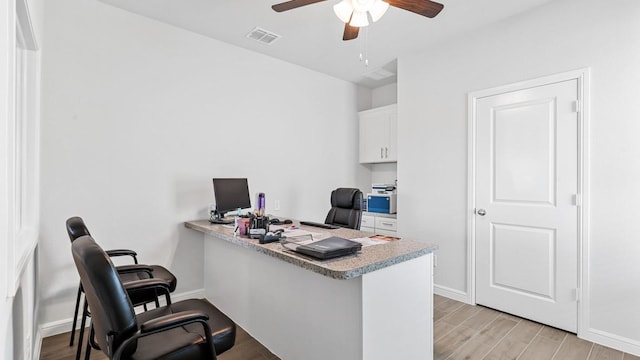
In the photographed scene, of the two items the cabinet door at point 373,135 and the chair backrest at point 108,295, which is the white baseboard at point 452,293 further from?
the chair backrest at point 108,295

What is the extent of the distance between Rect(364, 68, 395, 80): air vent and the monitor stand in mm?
2880

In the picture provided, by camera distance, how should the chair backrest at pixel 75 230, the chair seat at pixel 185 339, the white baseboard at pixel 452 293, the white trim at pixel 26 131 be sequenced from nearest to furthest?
1. the chair seat at pixel 185 339
2. the white trim at pixel 26 131
3. the chair backrest at pixel 75 230
4. the white baseboard at pixel 452 293

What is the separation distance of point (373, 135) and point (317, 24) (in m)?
2.04

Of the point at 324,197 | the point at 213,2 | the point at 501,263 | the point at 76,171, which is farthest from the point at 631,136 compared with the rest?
the point at 76,171

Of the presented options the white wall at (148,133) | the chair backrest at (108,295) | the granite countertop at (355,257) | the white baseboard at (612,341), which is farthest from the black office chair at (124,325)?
the white baseboard at (612,341)

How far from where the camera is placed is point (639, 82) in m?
2.35

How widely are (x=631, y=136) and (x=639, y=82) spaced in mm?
399

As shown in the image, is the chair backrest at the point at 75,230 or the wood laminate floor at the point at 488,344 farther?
the wood laminate floor at the point at 488,344

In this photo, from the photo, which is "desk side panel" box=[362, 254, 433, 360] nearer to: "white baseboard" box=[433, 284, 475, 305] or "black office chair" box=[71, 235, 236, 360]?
"black office chair" box=[71, 235, 236, 360]

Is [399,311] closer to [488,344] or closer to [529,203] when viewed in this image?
[488,344]

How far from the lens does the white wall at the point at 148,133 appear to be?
2.58 metres

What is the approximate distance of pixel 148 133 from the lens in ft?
9.87

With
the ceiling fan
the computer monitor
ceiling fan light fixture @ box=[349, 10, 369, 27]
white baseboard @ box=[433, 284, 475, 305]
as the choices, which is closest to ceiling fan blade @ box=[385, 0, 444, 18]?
the ceiling fan

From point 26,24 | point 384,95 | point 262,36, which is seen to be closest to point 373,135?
point 384,95
